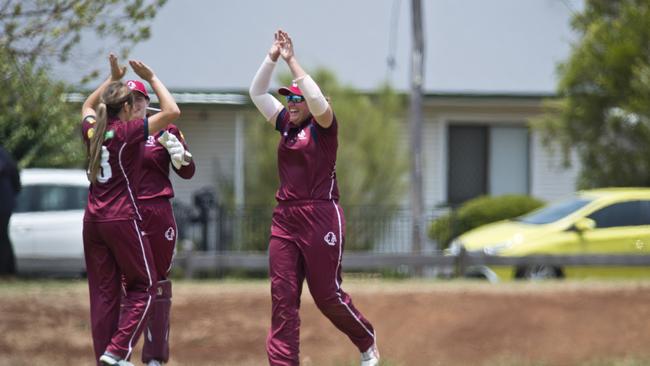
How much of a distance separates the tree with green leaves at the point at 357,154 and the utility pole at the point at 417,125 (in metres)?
1.53

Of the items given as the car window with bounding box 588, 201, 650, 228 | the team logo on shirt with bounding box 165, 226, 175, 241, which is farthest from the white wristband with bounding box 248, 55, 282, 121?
the car window with bounding box 588, 201, 650, 228

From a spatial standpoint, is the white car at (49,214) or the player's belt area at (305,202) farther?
the white car at (49,214)

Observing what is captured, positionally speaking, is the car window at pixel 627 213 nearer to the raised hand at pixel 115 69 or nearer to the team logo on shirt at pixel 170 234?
the team logo on shirt at pixel 170 234

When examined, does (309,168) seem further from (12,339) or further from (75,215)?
(75,215)

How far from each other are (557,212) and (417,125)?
3193 mm

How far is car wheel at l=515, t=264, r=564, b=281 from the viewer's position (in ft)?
48.1

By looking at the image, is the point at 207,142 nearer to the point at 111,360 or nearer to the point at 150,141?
the point at 150,141

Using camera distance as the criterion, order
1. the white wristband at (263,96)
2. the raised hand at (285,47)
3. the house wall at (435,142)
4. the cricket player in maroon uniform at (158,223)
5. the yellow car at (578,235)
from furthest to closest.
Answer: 1. the house wall at (435,142)
2. the yellow car at (578,235)
3. the cricket player in maroon uniform at (158,223)
4. the white wristband at (263,96)
5. the raised hand at (285,47)

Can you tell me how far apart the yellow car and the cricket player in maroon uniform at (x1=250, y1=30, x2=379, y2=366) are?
7.15 meters

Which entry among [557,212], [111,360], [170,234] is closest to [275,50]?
[170,234]

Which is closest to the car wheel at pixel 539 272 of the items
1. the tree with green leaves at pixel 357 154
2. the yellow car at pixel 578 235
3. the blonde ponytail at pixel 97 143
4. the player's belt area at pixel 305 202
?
the yellow car at pixel 578 235

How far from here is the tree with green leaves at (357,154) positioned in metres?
20.8

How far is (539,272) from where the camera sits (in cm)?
1472

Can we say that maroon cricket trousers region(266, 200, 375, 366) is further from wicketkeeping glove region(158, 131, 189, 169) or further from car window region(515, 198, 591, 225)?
car window region(515, 198, 591, 225)
